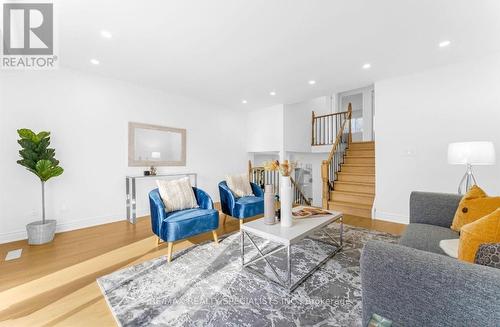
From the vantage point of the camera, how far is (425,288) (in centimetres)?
85

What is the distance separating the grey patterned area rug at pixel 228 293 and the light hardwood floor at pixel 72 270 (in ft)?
0.55

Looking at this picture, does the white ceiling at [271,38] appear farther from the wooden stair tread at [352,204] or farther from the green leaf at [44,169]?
the wooden stair tread at [352,204]

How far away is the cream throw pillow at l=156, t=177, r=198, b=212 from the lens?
266 centimetres

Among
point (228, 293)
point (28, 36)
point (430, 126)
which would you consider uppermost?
point (28, 36)

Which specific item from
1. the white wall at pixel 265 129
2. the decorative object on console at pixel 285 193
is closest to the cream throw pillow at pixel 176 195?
the decorative object on console at pixel 285 193

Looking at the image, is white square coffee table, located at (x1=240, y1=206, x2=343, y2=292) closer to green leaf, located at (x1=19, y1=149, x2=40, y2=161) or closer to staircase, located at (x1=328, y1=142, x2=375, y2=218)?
staircase, located at (x1=328, y1=142, x2=375, y2=218)

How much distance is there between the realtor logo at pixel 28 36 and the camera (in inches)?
79.9

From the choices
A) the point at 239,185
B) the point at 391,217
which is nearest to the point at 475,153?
the point at 391,217

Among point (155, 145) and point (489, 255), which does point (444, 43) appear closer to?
point (489, 255)

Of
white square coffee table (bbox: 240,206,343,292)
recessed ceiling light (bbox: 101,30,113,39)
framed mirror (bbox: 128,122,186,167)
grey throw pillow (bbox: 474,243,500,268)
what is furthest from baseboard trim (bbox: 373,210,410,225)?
recessed ceiling light (bbox: 101,30,113,39)

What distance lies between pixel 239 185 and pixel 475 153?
3.04 m

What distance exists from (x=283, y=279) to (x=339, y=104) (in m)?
6.84

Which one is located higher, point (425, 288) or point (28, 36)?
point (28, 36)

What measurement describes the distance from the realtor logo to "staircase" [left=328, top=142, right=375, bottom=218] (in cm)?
518
